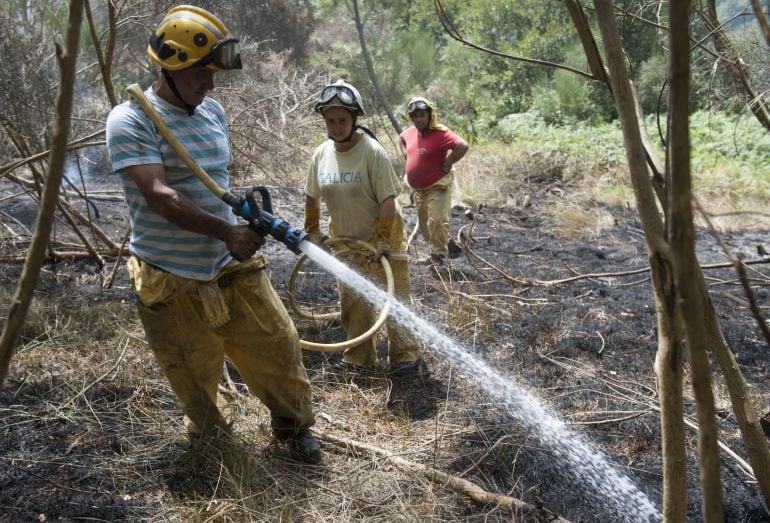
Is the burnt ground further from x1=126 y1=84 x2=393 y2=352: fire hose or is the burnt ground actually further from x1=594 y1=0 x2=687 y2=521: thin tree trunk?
x1=126 y1=84 x2=393 y2=352: fire hose

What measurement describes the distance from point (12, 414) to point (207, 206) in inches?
69.4

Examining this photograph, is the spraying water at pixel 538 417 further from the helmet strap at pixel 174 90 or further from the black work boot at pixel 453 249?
the black work boot at pixel 453 249

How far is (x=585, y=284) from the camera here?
6516mm

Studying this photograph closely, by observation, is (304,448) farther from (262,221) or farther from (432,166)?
(432,166)

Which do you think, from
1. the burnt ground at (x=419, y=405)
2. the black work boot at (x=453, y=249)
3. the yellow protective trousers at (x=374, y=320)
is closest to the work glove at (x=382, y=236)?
the yellow protective trousers at (x=374, y=320)

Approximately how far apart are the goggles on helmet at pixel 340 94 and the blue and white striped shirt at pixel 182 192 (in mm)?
1072

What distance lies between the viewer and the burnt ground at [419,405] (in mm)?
2990

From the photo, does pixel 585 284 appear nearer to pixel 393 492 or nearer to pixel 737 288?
pixel 737 288

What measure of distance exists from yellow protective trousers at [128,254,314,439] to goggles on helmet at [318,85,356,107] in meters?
1.27

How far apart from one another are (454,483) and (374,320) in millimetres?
1665

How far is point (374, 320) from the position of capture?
4.55 metres

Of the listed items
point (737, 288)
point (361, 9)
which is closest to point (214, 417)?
point (737, 288)

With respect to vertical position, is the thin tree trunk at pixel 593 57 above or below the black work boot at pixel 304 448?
above

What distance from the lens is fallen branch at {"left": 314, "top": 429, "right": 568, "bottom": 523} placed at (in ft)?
9.20
